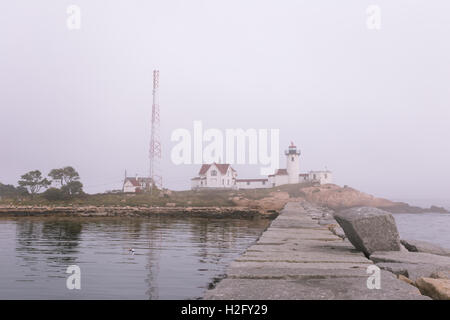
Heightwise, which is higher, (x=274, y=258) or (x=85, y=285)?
(x=274, y=258)

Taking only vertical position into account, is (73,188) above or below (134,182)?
below

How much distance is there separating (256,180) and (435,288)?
8772 cm

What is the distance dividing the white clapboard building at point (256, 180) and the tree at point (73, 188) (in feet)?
77.5

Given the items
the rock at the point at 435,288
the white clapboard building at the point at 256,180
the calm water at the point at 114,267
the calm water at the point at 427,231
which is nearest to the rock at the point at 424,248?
the rock at the point at 435,288

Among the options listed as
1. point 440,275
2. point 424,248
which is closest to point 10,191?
point 424,248

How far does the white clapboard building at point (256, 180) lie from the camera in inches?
3241

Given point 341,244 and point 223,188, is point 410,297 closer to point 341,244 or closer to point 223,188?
point 341,244

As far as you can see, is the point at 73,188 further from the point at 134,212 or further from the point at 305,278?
the point at 305,278

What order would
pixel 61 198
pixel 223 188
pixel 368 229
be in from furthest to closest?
pixel 223 188 < pixel 61 198 < pixel 368 229

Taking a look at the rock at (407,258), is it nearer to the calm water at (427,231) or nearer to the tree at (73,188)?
the calm water at (427,231)

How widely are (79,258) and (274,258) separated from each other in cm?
874

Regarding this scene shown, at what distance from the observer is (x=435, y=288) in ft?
17.2

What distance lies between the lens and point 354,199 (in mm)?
75875
